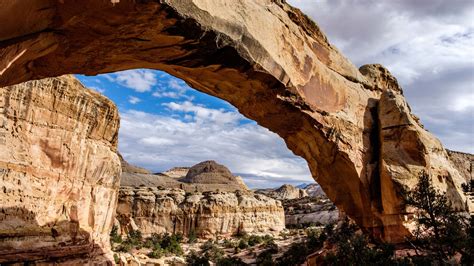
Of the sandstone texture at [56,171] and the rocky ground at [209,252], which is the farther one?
the rocky ground at [209,252]

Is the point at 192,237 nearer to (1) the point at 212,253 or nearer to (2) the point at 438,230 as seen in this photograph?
(1) the point at 212,253

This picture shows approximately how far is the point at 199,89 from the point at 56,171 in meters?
9.89

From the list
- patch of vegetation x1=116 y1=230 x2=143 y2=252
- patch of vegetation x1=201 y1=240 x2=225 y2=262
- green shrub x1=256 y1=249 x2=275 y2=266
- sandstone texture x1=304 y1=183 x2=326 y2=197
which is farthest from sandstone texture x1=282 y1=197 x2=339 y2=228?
sandstone texture x1=304 y1=183 x2=326 y2=197

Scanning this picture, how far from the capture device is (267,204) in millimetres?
48375

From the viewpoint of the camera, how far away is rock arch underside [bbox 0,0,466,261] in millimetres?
6910

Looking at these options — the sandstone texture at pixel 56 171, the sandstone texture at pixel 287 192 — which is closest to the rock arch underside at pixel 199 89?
the sandstone texture at pixel 56 171

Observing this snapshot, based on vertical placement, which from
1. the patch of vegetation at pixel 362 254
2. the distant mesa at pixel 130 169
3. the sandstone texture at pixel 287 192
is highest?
the distant mesa at pixel 130 169

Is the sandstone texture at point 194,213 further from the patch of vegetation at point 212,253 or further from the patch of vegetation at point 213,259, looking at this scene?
the patch of vegetation at point 213,259

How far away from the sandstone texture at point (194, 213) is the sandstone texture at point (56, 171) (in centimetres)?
2058

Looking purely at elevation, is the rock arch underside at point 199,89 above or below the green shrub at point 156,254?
above

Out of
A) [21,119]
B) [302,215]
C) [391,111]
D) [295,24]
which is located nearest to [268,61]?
[295,24]

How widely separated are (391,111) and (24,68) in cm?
1224

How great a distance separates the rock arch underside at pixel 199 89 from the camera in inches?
272

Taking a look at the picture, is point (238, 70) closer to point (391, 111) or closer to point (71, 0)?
point (71, 0)
